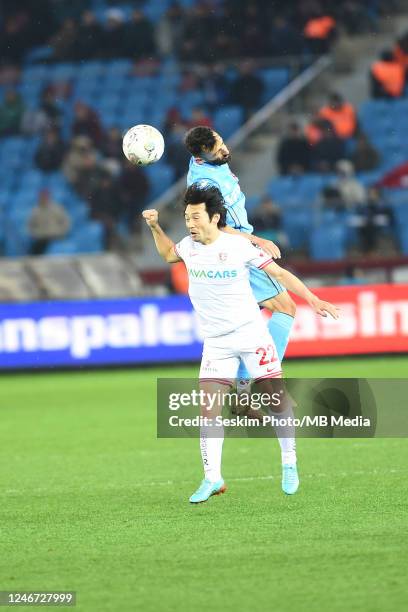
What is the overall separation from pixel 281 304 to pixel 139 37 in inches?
632

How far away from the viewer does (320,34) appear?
76.8 feet

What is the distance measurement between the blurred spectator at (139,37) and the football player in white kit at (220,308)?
16.4m

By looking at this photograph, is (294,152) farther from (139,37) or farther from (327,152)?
(139,37)

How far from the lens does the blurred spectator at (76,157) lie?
864 inches

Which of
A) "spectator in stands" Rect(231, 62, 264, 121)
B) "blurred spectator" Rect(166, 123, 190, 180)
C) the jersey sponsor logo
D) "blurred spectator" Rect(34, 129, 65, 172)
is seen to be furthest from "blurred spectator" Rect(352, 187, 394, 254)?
the jersey sponsor logo

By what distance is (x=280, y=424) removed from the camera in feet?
27.1

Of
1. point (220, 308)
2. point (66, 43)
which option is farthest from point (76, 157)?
point (220, 308)

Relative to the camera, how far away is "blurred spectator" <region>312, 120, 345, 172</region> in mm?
21031

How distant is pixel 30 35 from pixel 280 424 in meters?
19.1

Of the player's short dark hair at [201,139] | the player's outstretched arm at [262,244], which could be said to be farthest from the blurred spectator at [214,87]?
the player's outstretched arm at [262,244]

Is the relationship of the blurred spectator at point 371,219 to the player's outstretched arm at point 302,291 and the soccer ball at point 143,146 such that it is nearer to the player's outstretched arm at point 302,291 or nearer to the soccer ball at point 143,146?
the soccer ball at point 143,146

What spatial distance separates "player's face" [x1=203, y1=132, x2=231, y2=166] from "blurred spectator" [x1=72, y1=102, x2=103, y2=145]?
14.1 meters

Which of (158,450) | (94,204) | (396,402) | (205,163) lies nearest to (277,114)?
(94,204)

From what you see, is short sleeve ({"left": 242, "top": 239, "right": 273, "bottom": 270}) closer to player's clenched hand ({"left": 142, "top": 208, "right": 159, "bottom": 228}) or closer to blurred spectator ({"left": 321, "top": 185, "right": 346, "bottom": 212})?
player's clenched hand ({"left": 142, "top": 208, "right": 159, "bottom": 228})
